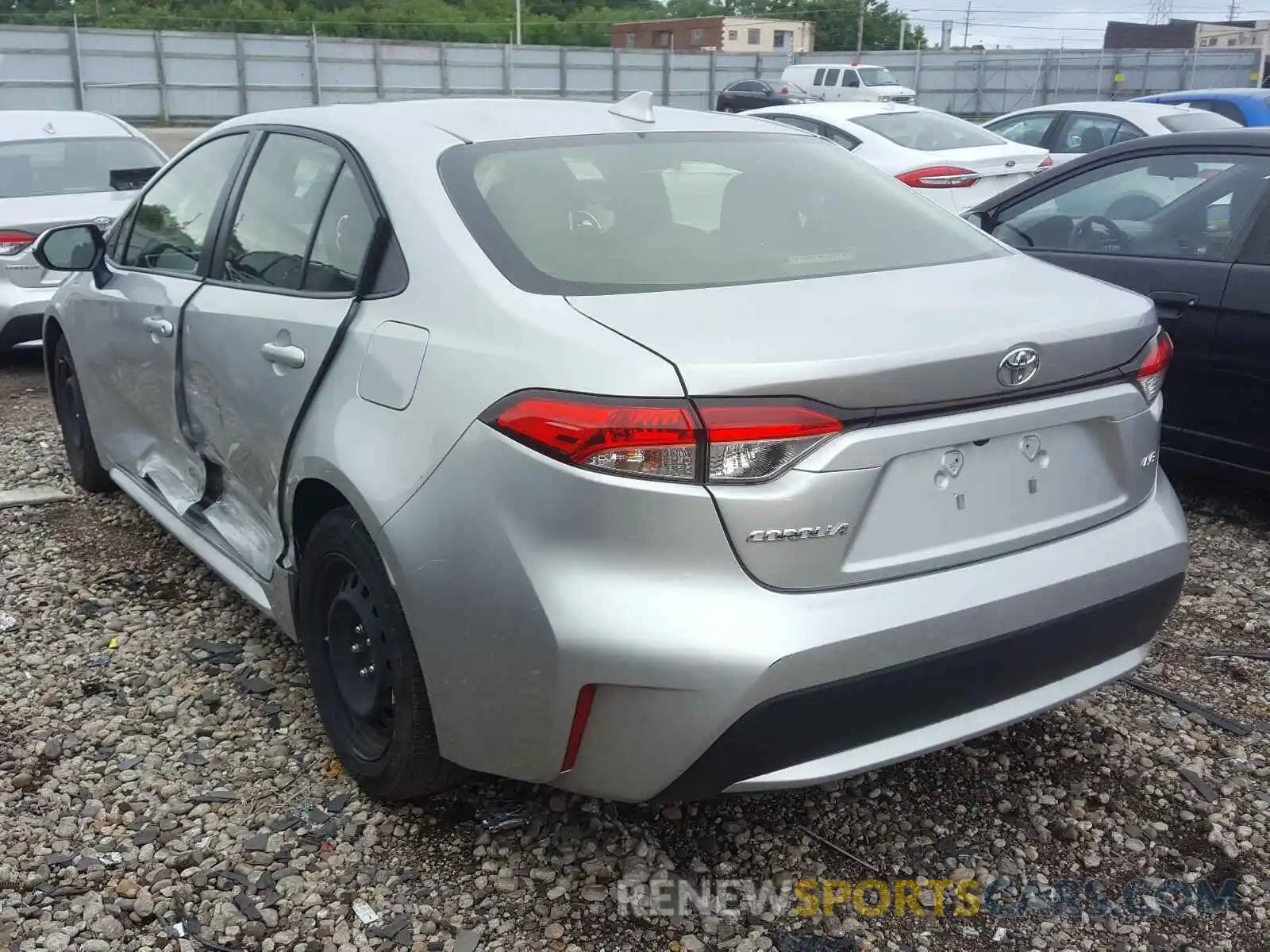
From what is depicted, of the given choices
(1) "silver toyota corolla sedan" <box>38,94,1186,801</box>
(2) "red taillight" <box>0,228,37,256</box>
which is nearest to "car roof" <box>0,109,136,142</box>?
(2) "red taillight" <box>0,228,37,256</box>

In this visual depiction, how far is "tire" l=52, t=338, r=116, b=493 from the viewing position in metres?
4.94

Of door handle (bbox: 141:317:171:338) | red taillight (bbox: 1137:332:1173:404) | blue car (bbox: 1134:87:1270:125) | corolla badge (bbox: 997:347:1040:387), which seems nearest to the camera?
corolla badge (bbox: 997:347:1040:387)

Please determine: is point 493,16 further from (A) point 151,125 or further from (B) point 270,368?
(B) point 270,368

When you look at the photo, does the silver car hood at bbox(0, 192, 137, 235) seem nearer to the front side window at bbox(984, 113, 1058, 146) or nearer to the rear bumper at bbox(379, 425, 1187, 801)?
the rear bumper at bbox(379, 425, 1187, 801)

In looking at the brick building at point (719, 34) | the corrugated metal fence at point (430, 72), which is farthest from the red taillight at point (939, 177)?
the brick building at point (719, 34)

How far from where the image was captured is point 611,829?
2.79 meters

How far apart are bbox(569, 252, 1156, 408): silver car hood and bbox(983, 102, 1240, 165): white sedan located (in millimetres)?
8646

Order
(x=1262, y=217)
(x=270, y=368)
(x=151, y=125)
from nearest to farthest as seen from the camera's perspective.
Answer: (x=270, y=368) < (x=1262, y=217) < (x=151, y=125)

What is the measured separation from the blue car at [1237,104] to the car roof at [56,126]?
978 cm

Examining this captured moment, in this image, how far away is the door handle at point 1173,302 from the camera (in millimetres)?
4418

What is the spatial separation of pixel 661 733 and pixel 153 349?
7.78 ft

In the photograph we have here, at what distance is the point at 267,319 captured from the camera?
305cm

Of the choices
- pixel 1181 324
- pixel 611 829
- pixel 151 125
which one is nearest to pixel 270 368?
pixel 611 829

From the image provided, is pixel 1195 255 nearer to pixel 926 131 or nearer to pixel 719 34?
pixel 926 131
